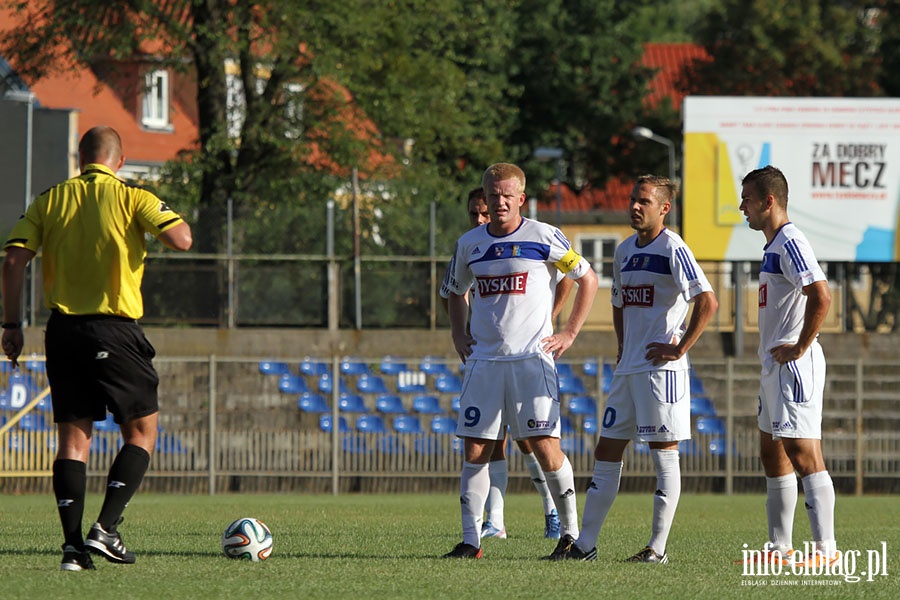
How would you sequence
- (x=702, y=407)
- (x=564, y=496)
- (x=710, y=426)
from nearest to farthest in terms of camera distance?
(x=564, y=496) → (x=710, y=426) → (x=702, y=407)

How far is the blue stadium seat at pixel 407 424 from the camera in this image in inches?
909

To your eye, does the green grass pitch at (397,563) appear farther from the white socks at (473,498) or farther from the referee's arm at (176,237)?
the referee's arm at (176,237)

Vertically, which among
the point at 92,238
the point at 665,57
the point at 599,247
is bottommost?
the point at 92,238

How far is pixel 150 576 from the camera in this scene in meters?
7.70

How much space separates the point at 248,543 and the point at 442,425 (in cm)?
1421

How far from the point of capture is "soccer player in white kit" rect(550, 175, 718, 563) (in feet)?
28.5

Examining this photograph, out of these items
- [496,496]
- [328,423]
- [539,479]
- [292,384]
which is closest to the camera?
[496,496]

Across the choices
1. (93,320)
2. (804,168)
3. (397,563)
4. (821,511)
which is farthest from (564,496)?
(804,168)

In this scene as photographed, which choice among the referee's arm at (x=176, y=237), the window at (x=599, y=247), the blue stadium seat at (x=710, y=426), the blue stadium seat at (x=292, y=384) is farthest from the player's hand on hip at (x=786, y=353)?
the window at (x=599, y=247)

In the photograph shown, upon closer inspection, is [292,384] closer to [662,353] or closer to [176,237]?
[662,353]

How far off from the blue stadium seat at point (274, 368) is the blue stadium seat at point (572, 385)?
408 centimetres

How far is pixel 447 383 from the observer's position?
23.7m

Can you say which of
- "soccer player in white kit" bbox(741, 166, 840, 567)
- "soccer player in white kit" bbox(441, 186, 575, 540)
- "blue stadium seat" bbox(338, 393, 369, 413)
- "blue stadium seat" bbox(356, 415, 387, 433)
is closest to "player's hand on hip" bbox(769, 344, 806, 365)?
"soccer player in white kit" bbox(741, 166, 840, 567)

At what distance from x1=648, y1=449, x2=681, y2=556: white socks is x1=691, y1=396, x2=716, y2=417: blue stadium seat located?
14528 mm
